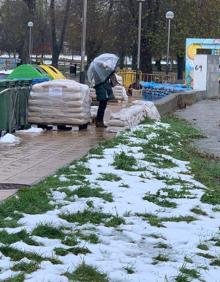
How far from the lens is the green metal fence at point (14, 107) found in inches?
500

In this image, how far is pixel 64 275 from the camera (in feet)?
15.1

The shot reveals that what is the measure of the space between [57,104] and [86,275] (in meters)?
9.58

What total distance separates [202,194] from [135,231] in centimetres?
203

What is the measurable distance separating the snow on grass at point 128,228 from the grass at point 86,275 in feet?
0.14

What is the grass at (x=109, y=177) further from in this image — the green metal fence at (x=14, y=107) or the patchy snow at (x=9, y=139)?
the green metal fence at (x=14, y=107)

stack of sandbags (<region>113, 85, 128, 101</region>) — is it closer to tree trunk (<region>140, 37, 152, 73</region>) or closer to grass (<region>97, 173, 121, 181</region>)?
grass (<region>97, 173, 121, 181</region>)

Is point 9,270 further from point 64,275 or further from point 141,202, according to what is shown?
point 141,202

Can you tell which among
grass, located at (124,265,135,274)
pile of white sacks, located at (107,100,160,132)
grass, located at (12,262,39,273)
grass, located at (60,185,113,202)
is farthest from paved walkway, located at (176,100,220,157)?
grass, located at (12,262,39,273)

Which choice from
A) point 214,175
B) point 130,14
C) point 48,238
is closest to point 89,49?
point 130,14

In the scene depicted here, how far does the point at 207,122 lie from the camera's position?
1889cm

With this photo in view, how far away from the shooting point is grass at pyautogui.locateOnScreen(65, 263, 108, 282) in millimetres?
4566

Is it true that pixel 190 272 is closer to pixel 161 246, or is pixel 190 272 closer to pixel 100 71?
pixel 161 246

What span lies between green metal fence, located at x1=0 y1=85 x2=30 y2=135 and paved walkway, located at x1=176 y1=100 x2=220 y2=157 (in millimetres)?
3704

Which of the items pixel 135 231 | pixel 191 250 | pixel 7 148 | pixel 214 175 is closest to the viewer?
pixel 191 250
